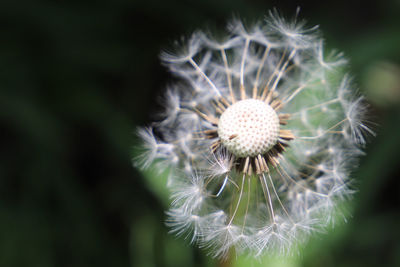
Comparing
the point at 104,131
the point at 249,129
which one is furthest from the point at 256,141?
the point at 104,131

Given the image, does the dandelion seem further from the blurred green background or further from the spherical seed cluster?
the blurred green background

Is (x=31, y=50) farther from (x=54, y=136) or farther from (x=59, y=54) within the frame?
(x=54, y=136)

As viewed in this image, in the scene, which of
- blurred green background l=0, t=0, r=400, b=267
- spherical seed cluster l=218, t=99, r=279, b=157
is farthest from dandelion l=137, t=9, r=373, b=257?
blurred green background l=0, t=0, r=400, b=267

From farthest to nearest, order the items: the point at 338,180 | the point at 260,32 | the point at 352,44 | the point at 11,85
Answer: the point at 352,44
the point at 11,85
the point at 260,32
the point at 338,180

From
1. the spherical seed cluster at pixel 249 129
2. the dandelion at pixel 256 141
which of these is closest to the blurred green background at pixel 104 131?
the dandelion at pixel 256 141

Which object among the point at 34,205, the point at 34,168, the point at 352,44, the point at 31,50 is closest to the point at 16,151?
the point at 34,168

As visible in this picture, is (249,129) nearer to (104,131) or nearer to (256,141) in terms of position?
(256,141)

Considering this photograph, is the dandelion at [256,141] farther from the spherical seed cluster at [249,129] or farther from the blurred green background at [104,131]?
the blurred green background at [104,131]
